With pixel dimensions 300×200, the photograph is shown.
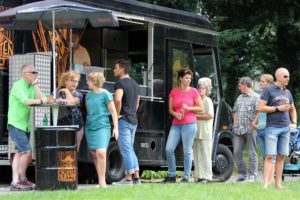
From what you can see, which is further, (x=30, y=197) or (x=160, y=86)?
(x=160, y=86)

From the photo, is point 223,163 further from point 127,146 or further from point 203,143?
point 127,146

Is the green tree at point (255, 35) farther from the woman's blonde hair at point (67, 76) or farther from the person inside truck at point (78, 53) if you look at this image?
→ the woman's blonde hair at point (67, 76)

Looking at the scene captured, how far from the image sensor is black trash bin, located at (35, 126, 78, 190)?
10711 millimetres

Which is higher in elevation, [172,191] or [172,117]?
[172,117]

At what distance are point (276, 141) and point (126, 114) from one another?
87.1 inches

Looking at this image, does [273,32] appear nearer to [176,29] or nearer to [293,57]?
[293,57]

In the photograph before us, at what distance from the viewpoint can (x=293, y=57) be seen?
22375 mm

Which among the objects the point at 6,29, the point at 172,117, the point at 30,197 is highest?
the point at 6,29

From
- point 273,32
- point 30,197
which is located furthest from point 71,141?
point 273,32

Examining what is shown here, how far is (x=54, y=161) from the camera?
35.3 feet

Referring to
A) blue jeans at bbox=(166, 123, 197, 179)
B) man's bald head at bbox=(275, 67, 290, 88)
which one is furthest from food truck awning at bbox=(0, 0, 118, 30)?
man's bald head at bbox=(275, 67, 290, 88)

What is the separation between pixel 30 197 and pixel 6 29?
3.25m

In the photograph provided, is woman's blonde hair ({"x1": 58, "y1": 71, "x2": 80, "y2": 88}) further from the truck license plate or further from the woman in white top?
the woman in white top

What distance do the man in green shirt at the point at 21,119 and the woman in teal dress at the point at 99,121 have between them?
0.70 meters
